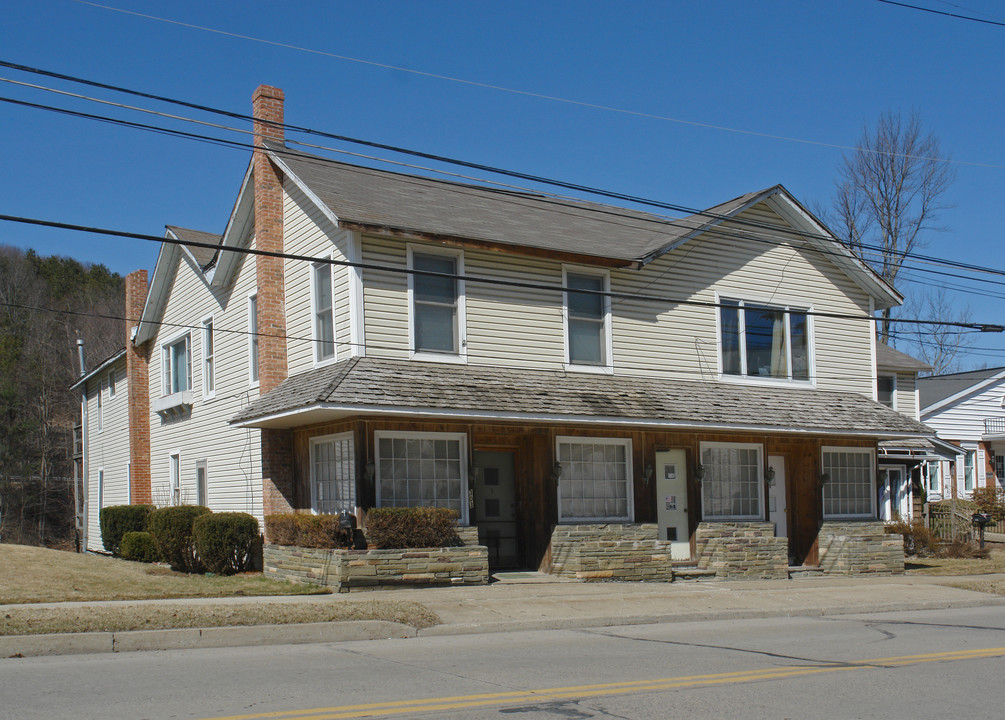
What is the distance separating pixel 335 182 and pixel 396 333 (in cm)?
364

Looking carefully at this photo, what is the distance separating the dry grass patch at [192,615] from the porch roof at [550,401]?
3232 millimetres

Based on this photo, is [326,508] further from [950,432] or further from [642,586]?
[950,432]

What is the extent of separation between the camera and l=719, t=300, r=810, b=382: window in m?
20.4

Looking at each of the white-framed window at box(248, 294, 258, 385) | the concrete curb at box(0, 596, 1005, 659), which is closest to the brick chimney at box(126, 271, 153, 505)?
the white-framed window at box(248, 294, 258, 385)

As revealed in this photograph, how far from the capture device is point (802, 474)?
2059 centimetres

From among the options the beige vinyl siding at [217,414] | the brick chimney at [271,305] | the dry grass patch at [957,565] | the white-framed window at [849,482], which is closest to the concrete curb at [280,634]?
the brick chimney at [271,305]

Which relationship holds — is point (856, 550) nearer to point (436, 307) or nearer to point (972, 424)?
point (436, 307)

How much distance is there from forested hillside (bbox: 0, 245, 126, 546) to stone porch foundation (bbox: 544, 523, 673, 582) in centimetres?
3010

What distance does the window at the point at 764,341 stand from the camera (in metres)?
20.4

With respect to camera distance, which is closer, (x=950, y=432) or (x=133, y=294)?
(x=133, y=294)

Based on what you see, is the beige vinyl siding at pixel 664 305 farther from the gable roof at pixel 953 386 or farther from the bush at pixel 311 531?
the gable roof at pixel 953 386

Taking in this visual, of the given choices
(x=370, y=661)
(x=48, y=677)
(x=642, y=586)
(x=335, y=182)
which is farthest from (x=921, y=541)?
(x=48, y=677)

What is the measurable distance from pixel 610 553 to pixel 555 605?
375 centimetres

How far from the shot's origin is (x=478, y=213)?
19000 mm
